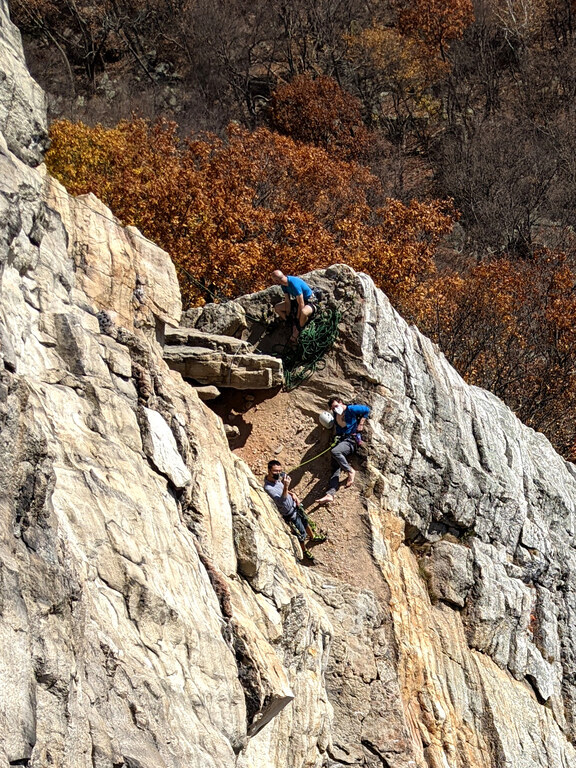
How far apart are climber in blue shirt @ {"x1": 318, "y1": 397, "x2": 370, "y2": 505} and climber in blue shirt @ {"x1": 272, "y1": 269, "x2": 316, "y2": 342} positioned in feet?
6.00

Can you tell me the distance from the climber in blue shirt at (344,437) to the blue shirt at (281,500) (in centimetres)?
113

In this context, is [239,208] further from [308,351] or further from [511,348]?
[511,348]

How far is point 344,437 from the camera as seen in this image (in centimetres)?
1577

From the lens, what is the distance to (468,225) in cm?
4588

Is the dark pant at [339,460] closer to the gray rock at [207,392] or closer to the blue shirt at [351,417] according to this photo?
the blue shirt at [351,417]

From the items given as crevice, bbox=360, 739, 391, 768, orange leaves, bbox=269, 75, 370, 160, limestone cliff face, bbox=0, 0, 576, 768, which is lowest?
crevice, bbox=360, 739, 391, 768

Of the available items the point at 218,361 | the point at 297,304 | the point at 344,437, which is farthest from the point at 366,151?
the point at 218,361

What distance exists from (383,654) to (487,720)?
8.94 feet

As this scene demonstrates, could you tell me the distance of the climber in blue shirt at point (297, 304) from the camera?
1623 centimetres

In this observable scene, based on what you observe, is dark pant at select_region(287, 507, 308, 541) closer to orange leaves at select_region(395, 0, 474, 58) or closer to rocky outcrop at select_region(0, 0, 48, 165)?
rocky outcrop at select_region(0, 0, 48, 165)

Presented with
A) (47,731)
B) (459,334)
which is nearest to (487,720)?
(47,731)

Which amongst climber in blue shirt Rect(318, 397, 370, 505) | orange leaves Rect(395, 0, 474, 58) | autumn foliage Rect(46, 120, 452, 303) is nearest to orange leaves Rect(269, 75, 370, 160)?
orange leaves Rect(395, 0, 474, 58)

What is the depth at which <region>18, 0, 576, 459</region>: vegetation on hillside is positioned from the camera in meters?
27.2

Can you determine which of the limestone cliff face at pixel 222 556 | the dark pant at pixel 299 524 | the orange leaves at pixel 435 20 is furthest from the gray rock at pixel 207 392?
the orange leaves at pixel 435 20
